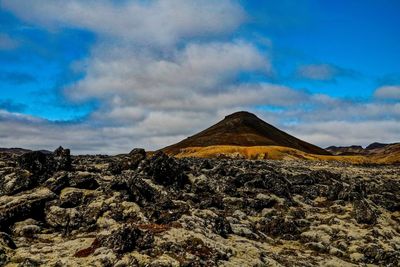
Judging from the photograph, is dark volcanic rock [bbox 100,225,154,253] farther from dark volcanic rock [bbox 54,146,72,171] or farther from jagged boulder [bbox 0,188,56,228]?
dark volcanic rock [bbox 54,146,72,171]

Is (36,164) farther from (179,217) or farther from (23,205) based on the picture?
(179,217)

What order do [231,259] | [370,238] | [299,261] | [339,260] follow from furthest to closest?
1. [370,238]
2. [339,260]
3. [299,261]
4. [231,259]

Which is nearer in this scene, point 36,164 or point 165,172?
point 36,164

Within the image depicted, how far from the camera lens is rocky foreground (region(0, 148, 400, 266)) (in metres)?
36.6

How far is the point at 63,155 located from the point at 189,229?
26565 millimetres

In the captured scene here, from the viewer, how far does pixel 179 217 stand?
45.4m

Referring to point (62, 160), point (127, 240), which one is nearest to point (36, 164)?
point (62, 160)

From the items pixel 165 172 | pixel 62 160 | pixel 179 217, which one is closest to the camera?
pixel 179 217

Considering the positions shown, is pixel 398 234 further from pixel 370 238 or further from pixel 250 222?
pixel 250 222

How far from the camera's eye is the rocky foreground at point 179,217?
36.6 metres

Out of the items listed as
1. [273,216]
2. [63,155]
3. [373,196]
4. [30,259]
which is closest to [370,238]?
[273,216]

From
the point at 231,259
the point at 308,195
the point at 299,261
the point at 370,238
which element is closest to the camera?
the point at 231,259

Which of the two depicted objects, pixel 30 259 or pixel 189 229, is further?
pixel 189 229

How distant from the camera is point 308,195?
66062mm
